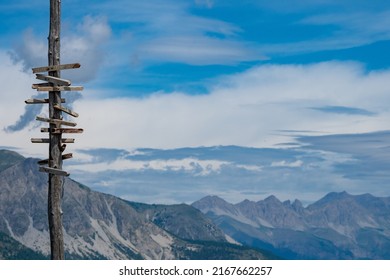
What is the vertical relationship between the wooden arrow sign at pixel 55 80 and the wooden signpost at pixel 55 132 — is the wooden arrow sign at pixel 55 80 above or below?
above

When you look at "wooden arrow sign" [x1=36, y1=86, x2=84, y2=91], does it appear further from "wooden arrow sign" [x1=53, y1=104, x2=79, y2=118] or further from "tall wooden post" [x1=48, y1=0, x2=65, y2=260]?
"wooden arrow sign" [x1=53, y1=104, x2=79, y2=118]

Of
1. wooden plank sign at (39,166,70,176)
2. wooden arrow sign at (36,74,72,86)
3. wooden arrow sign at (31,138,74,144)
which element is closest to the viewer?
wooden plank sign at (39,166,70,176)

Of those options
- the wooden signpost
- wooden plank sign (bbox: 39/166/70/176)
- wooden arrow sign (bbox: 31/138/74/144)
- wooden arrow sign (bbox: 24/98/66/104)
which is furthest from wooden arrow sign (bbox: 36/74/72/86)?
wooden plank sign (bbox: 39/166/70/176)

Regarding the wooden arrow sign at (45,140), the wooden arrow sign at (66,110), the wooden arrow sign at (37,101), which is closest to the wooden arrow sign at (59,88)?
the wooden arrow sign at (37,101)

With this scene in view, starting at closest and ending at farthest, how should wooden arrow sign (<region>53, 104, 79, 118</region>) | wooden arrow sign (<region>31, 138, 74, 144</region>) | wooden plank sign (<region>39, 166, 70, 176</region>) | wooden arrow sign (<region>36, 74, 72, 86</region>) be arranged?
1. wooden plank sign (<region>39, 166, 70, 176</region>)
2. wooden arrow sign (<region>36, 74, 72, 86</region>)
3. wooden arrow sign (<region>53, 104, 79, 118</region>)
4. wooden arrow sign (<region>31, 138, 74, 144</region>)

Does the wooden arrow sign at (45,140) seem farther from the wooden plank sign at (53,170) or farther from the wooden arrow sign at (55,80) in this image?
the wooden arrow sign at (55,80)

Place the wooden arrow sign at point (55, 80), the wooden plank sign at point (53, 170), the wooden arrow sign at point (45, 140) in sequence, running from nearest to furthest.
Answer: the wooden plank sign at point (53, 170)
the wooden arrow sign at point (55, 80)
the wooden arrow sign at point (45, 140)

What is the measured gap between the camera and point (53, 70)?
96.1ft

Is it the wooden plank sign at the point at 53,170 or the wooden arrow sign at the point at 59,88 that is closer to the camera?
the wooden plank sign at the point at 53,170

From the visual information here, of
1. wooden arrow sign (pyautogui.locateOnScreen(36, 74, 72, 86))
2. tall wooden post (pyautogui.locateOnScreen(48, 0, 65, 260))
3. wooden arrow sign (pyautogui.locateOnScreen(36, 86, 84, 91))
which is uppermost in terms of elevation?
wooden arrow sign (pyautogui.locateOnScreen(36, 74, 72, 86))
